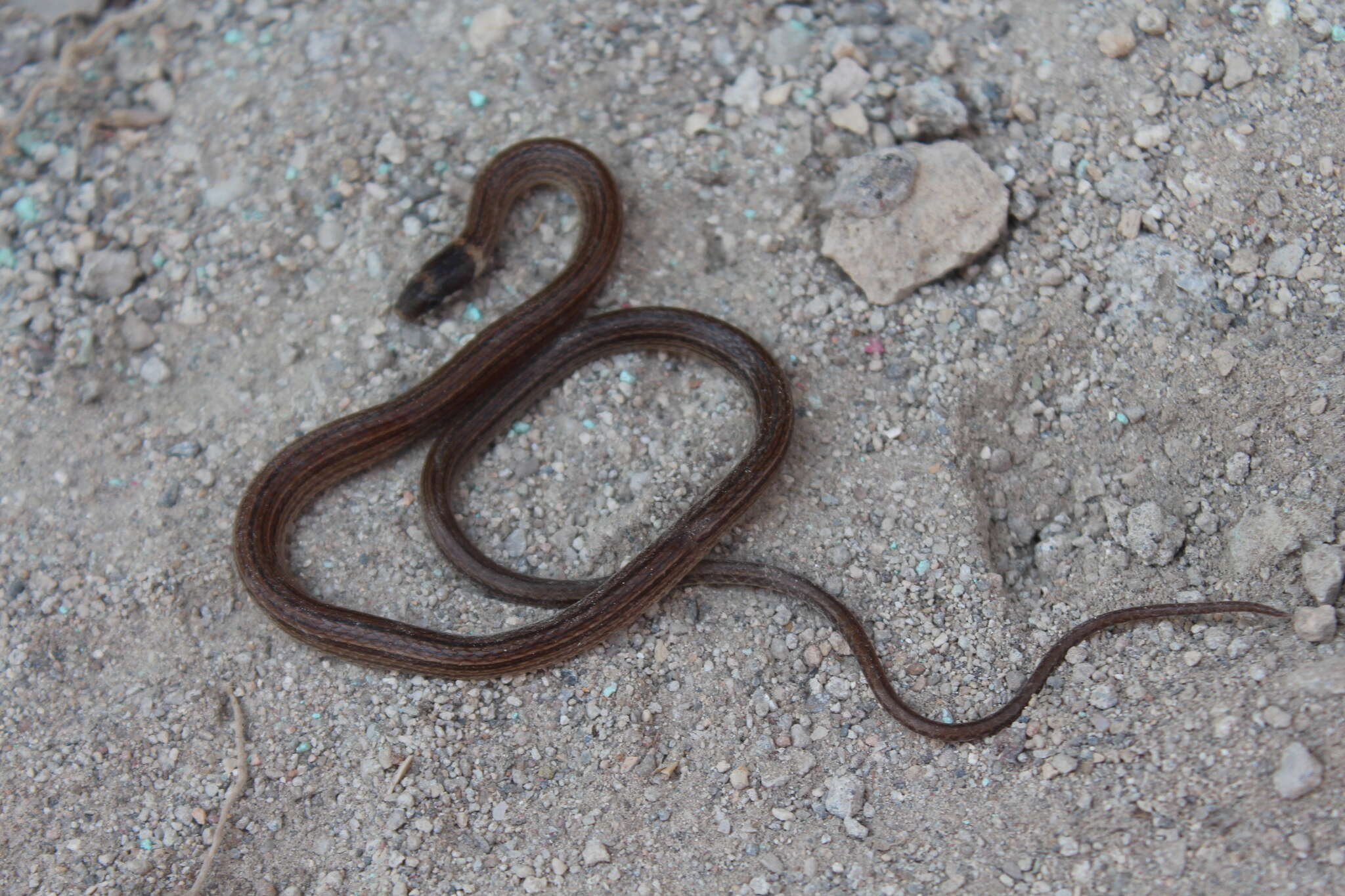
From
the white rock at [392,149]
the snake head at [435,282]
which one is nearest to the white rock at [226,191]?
the white rock at [392,149]

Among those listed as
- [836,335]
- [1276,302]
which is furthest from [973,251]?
[1276,302]

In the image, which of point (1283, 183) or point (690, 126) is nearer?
point (1283, 183)

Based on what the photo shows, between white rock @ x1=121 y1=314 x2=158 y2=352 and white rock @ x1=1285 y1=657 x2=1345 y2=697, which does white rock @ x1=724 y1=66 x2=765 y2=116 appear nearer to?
white rock @ x1=121 y1=314 x2=158 y2=352

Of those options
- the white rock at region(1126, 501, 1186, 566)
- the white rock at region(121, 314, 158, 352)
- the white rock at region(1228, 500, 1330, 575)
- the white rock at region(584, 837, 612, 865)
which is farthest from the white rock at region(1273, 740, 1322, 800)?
the white rock at region(121, 314, 158, 352)

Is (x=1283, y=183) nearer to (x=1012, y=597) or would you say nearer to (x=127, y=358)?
(x=1012, y=597)

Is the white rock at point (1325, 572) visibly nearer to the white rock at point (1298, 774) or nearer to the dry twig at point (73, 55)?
the white rock at point (1298, 774)
